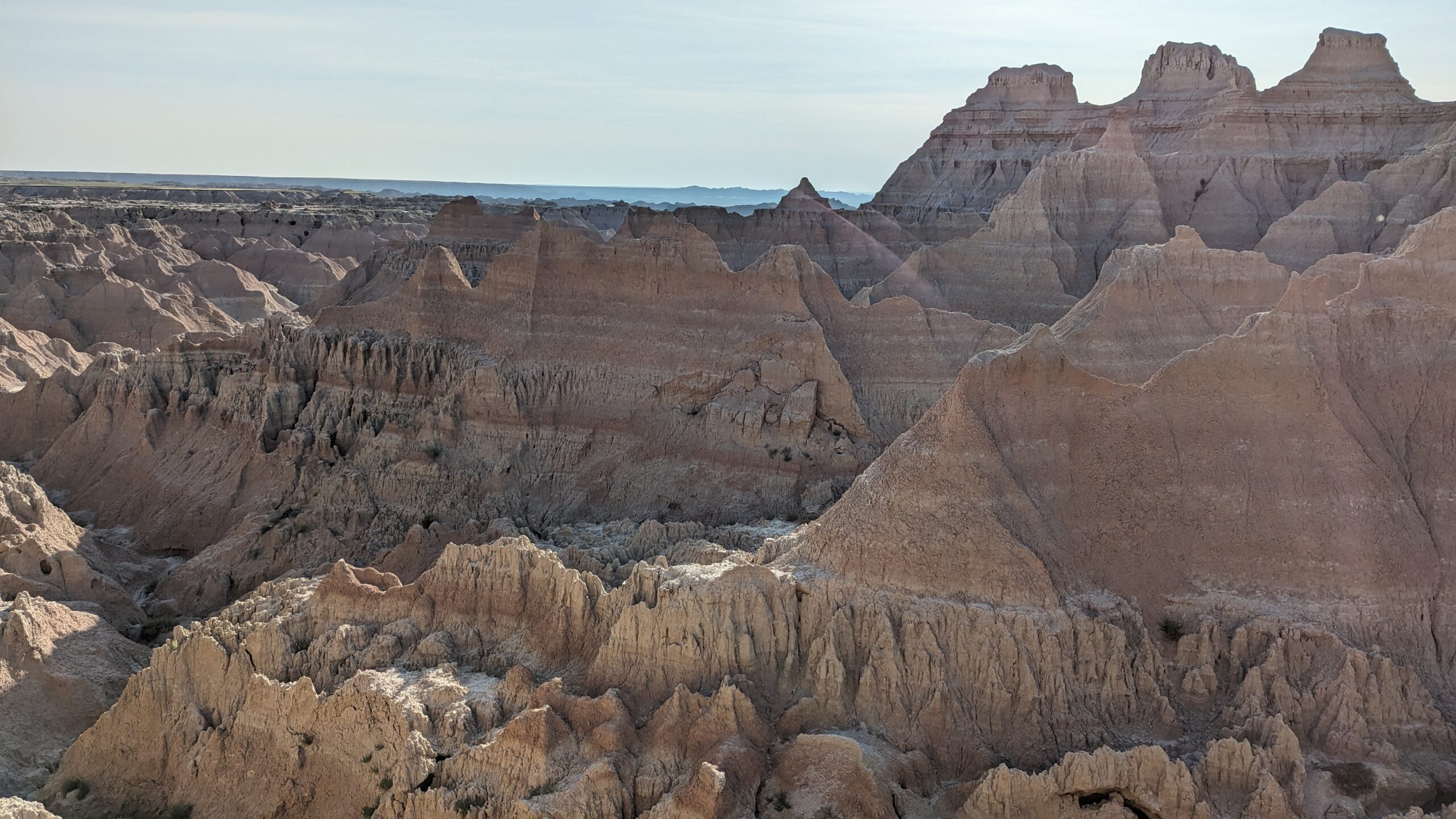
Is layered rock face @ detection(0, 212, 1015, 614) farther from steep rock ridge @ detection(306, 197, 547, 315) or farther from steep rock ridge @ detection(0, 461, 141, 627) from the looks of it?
steep rock ridge @ detection(306, 197, 547, 315)

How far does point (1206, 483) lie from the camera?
25219mm

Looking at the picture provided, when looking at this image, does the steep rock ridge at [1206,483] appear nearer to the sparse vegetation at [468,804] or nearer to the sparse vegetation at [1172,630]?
the sparse vegetation at [1172,630]

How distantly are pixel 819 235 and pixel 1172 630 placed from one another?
187 ft

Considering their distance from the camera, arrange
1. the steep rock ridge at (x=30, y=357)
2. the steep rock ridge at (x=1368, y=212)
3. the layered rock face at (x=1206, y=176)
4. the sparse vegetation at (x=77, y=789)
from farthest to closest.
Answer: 1. the steep rock ridge at (x=30, y=357)
2. the layered rock face at (x=1206, y=176)
3. the steep rock ridge at (x=1368, y=212)
4. the sparse vegetation at (x=77, y=789)

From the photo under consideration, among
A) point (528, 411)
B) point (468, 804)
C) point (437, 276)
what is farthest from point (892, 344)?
point (468, 804)

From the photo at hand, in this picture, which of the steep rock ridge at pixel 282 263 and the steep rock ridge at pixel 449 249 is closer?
the steep rock ridge at pixel 449 249

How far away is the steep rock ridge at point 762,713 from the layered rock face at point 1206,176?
36.9 m

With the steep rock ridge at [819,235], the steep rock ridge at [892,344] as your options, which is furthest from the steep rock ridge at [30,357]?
the steep rock ridge at [892,344]

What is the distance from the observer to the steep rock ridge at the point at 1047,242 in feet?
199

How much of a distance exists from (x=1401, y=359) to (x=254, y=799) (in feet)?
81.7

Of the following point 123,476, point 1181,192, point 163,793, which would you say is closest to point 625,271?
point 123,476

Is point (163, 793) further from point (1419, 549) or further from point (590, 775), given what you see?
point (1419, 549)

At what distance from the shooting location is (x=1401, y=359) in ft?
87.5

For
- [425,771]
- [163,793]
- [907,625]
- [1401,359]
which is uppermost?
[1401,359]
